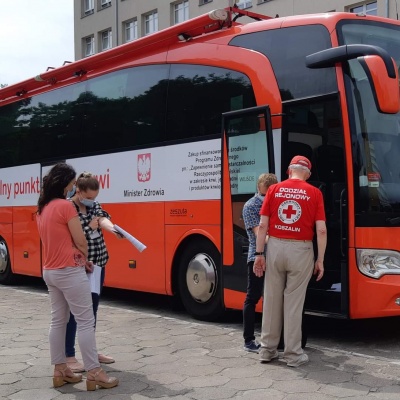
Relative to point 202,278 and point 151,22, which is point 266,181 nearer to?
point 202,278

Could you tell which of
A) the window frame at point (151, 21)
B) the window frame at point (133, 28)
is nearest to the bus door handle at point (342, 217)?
the window frame at point (151, 21)

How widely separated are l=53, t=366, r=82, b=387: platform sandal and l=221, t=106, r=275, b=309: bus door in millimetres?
2480

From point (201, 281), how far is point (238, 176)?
1398mm

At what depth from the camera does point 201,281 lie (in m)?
8.02

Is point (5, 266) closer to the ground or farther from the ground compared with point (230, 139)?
closer to the ground

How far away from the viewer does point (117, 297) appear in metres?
10.8

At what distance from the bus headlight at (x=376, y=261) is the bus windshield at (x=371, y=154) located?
0.27 m

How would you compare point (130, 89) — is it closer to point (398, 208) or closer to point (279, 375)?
point (398, 208)

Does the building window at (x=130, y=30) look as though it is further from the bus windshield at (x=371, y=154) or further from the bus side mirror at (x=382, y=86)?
the bus side mirror at (x=382, y=86)

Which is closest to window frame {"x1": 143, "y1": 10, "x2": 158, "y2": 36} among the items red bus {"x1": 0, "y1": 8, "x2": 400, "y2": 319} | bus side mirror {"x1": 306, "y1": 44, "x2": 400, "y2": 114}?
red bus {"x1": 0, "y1": 8, "x2": 400, "y2": 319}

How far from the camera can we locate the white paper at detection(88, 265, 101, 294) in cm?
556

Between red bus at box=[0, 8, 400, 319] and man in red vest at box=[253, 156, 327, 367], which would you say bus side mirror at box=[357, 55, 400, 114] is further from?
man in red vest at box=[253, 156, 327, 367]

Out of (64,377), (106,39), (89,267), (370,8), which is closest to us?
(64,377)

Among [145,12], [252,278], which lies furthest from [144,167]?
[145,12]
